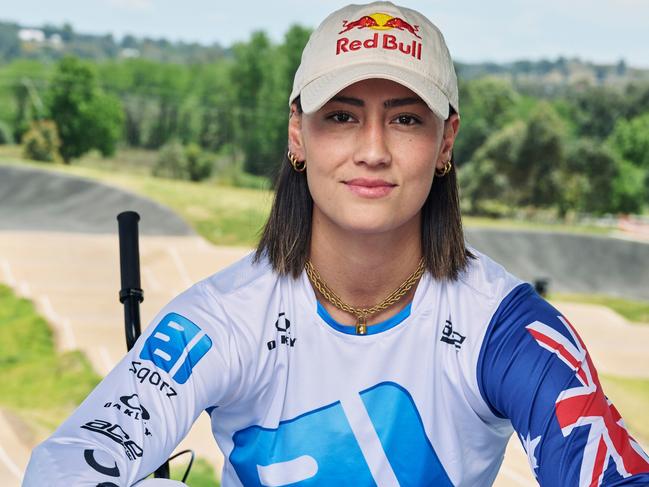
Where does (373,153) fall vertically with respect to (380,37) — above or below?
below

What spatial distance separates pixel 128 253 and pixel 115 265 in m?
16.2

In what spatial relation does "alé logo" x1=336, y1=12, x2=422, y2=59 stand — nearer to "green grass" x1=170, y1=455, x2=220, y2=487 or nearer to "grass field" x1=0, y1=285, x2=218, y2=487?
"green grass" x1=170, y1=455, x2=220, y2=487

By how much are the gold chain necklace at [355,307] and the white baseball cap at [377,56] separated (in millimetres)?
315

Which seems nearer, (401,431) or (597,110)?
(401,431)

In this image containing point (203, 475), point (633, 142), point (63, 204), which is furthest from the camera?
point (633, 142)

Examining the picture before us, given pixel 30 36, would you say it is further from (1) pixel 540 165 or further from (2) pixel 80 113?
(1) pixel 540 165

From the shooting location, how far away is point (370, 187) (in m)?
1.52

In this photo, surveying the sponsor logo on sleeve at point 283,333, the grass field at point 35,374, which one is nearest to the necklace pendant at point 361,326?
the sponsor logo on sleeve at point 283,333

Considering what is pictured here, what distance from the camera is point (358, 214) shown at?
1547 millimetres

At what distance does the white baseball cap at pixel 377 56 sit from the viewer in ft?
4.93

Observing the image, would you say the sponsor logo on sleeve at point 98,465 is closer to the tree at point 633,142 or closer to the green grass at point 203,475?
the green grass at point 203,475

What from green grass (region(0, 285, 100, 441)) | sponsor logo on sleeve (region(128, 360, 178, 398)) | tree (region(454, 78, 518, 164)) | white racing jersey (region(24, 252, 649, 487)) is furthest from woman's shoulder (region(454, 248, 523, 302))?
tree (region(454, 78, 518, 164))

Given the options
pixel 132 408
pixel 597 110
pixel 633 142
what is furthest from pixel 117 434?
pixel 597 110

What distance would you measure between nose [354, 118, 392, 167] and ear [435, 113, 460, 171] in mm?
165
